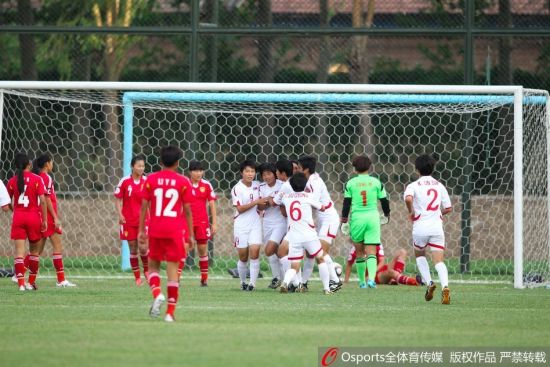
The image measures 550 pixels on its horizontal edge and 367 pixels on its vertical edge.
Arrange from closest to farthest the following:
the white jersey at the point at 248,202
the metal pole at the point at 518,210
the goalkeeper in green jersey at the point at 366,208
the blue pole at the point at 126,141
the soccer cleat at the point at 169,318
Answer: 1. the soccer cleat at the point at 169,318
2. the white jersey at the point at 248,202
3. the goalkeeper in green jersey at the point at 366,208
4. the metal pole at the point at 518,210
5. the blue pole at the point at 126,141

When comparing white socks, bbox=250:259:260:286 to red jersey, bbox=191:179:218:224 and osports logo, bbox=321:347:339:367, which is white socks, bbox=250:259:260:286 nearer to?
red jersey, bbox=191:179:218:224

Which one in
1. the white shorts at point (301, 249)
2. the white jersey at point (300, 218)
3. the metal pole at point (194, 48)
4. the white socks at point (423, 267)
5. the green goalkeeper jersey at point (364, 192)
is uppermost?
the metal pole at point (194, 48)

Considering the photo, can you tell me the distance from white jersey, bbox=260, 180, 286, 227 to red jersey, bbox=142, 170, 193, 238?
4.96 metres

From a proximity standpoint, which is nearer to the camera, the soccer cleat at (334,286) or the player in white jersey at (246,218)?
the soccer cleat at (334,286)

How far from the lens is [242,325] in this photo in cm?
1120

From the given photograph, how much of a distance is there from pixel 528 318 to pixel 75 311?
15.5 feet

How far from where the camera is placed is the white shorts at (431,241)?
14492 millimetres

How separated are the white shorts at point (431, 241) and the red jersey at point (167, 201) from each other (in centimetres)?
397

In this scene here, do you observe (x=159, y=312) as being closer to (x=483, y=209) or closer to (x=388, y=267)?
(x=388, y=267)

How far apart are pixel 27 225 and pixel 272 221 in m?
3.35

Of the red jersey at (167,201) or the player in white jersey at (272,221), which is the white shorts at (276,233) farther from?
the red jersey at (167,201)

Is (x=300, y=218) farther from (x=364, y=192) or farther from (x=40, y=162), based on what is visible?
(x=40, y=162)

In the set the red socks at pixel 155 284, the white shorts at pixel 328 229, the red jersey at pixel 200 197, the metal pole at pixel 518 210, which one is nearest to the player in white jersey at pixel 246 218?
the red jersey at pixel 200 197

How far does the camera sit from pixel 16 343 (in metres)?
9.66
